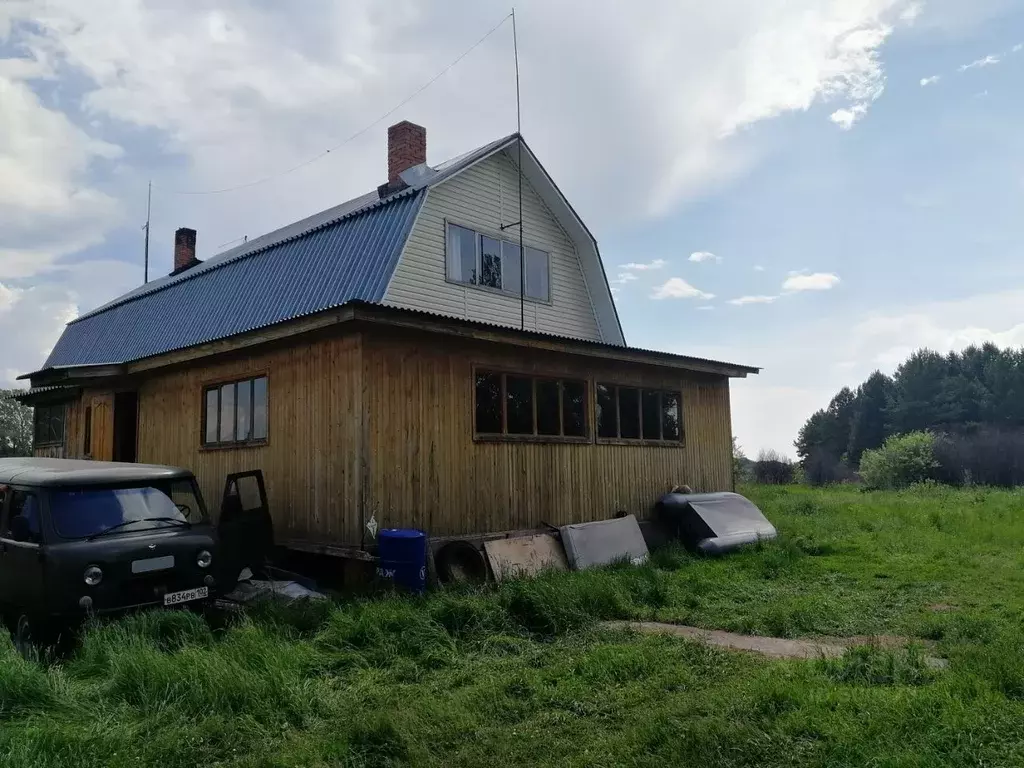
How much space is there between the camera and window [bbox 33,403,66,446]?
19.0 metres

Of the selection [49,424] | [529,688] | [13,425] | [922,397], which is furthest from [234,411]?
[922,397]

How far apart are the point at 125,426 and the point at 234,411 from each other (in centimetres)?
425

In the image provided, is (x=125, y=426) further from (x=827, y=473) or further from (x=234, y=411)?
(x=827, y=473)

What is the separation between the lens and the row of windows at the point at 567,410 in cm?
1125

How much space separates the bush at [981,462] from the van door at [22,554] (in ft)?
131

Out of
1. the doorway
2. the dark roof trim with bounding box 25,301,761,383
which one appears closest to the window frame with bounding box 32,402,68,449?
the doorway

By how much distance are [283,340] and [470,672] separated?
625cm

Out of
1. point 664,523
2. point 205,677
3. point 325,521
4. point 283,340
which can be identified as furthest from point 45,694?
point 664,523

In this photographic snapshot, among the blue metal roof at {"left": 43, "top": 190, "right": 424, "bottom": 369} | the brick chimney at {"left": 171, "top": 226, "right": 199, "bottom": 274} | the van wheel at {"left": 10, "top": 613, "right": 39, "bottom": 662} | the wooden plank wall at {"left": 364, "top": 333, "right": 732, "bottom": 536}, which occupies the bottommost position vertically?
the van wheel at {"left": 10, "top": 613, "right": 39, "bottom": 662}

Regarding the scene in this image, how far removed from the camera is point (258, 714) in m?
5.07

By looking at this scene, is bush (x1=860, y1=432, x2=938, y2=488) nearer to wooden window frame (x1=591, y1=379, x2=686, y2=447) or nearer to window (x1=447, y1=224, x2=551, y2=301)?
window (x1=447, y1=224, x2=551, y2=301)

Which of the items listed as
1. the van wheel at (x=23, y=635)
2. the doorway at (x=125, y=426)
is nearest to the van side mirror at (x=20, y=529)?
the van wheel at (x=23, y=635)

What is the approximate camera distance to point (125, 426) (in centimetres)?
1455

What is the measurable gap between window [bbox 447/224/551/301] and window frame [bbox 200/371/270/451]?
5.41m
